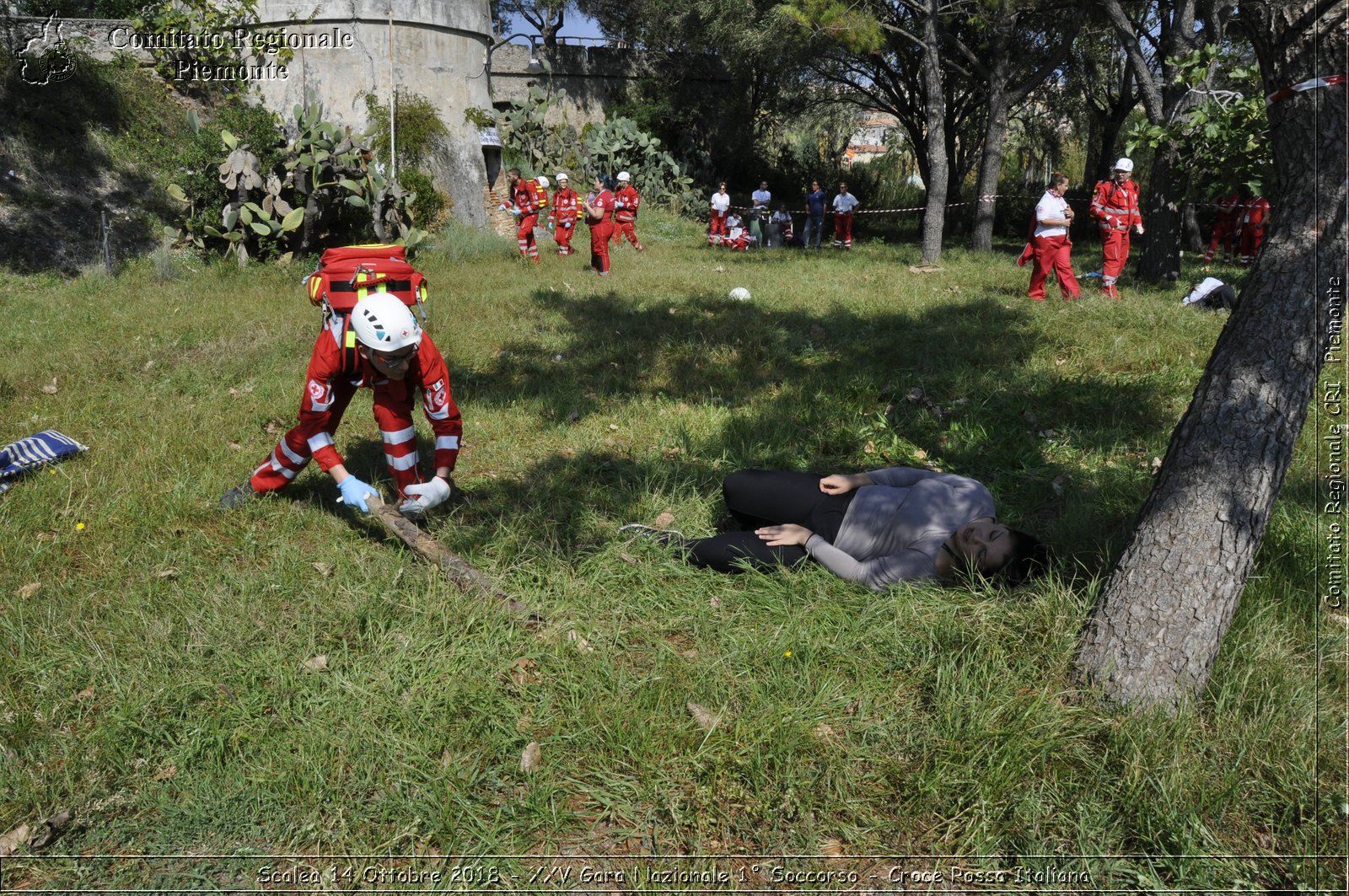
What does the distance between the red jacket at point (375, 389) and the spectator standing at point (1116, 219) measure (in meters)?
9.06

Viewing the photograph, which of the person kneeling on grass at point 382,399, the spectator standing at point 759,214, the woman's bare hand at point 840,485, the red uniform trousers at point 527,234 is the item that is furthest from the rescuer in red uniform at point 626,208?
the woman's bare hand at point 840,485

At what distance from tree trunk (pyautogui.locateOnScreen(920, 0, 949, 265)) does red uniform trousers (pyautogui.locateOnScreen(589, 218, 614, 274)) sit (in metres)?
5.79

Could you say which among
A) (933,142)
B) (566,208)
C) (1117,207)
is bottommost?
(1117,207)

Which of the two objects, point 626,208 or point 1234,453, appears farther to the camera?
point 626,208

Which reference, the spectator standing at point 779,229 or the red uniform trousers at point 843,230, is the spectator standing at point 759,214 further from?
the red uniform trousers at point 843,230

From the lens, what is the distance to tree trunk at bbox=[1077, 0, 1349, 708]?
9.14 ft

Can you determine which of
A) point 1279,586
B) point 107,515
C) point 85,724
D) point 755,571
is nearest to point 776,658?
point 755,571

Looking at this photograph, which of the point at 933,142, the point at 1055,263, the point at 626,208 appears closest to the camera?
the point at 1055,263

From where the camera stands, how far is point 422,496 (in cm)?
428

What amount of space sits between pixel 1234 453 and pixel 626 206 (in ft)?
51.5

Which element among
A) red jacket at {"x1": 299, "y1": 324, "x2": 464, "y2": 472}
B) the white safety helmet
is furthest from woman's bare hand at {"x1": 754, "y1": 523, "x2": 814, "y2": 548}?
the white safety helmet

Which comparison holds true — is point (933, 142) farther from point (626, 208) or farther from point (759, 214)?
point (759, 214)

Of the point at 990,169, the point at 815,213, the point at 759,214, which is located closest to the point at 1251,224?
the point at 990,169

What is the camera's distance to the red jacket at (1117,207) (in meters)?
10.8
